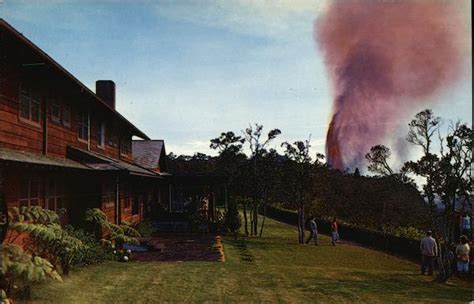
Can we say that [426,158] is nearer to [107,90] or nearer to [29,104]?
[29,104]

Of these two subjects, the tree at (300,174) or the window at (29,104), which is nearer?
the window at (29,104)

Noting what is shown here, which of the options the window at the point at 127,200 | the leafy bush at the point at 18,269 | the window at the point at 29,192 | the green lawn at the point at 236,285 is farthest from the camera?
the window at the point at 127,200

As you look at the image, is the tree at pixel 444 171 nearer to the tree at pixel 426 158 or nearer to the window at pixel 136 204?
the tree at pixel 426 158

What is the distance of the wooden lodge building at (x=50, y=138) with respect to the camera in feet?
33.9

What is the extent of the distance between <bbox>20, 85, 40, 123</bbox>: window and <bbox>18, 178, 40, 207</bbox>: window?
1.80m

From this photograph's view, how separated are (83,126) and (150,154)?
51.1ft

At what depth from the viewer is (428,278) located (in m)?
14.4

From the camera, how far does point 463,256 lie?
15.2 meters

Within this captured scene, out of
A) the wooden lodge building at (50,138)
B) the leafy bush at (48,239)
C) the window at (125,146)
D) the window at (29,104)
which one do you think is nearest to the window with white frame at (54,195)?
the wooden lodge building at (50,138)

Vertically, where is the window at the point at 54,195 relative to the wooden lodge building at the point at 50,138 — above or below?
below

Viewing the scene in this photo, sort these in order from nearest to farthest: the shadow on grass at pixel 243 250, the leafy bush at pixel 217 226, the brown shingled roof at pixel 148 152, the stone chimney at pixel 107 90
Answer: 1. the shadow on grass at pixel 243 250
2. the leafy bush at pixel 217 226
3. the stone chimney at pixel 107 90
4. the brown shingled roof at pixel 148 152

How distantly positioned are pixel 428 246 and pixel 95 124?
579 inches

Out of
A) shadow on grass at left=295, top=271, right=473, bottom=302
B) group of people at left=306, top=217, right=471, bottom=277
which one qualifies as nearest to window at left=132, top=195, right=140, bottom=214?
shadow on grass at left=295, top=271, right=473, bottom=302

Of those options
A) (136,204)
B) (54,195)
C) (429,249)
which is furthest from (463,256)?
(136,204)
